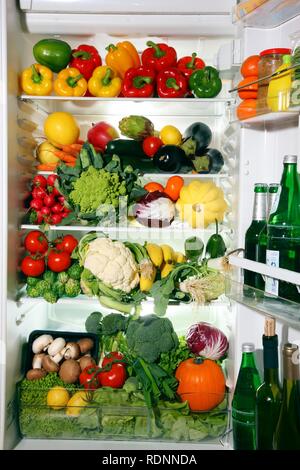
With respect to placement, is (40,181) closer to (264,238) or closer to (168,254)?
(168,254)

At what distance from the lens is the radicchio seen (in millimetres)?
1828

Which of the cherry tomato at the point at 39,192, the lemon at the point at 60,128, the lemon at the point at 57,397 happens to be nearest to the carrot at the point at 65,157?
the lemon at the point at 60,128

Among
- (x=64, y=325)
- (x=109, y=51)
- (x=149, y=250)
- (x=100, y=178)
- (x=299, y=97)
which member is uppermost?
(x=109, y=51)

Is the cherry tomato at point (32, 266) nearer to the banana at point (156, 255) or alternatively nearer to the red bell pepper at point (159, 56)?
the banana at point (156, 255)

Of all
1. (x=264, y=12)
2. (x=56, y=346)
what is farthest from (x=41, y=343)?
(x=264, y=12)

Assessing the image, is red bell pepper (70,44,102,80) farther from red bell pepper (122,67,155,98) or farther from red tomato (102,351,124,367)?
red tomato (102,351,124,367)

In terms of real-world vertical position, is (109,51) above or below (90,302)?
above

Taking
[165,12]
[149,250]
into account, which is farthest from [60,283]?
[165,12]

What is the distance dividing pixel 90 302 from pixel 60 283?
0.13 metres

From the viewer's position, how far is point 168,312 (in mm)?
1997

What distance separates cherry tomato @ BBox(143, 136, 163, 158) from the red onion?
16 centimetres

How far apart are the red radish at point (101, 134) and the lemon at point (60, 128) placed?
0.08m

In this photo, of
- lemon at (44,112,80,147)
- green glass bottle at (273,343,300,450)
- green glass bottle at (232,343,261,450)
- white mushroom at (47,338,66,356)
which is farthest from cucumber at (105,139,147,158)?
green glass bottle at (273,343,300,450)

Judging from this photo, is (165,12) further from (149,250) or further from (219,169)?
(149,250)
